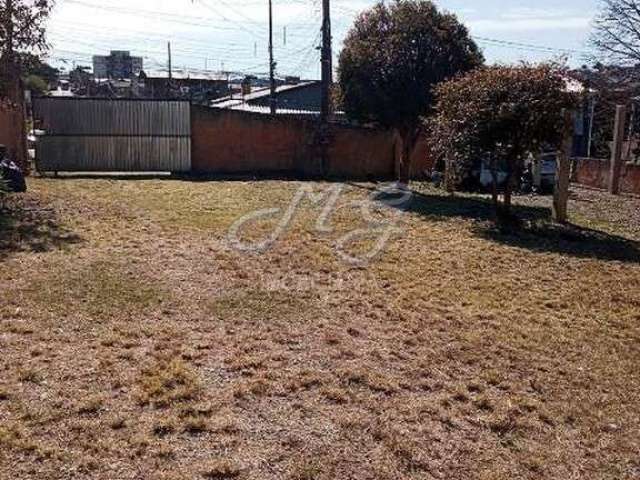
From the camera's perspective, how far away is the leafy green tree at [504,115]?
8961mm

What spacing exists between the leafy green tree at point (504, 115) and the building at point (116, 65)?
147ft

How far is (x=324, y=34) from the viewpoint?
17312mm

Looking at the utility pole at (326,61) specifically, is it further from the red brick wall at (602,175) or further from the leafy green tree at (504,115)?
the leafy green tree at (504,115)

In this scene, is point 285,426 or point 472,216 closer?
point 285,426

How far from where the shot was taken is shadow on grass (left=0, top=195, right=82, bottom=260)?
22.9ft

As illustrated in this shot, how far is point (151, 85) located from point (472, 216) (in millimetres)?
29058

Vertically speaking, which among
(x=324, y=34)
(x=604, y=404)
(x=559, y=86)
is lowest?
(x=604, y=404)

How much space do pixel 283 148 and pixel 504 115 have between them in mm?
8963

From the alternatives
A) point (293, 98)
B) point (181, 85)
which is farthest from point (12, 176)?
point (181, 85)

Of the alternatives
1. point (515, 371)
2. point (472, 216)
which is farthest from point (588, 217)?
point (515, 371)

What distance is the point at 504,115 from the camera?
8977 millimetres

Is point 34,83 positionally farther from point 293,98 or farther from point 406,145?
point 406,145

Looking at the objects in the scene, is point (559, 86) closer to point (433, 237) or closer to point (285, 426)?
point (433, 237)

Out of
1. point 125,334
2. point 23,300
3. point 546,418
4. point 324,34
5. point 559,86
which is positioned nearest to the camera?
point 546,418
